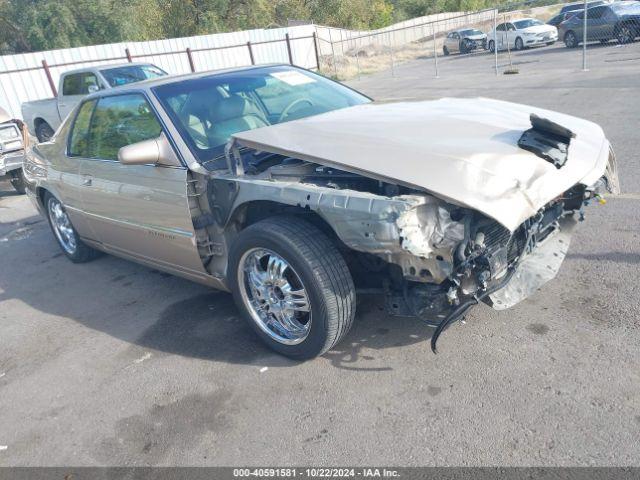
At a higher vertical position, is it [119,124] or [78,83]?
[78,83]

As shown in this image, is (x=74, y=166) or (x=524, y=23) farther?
(x=524, y=23)

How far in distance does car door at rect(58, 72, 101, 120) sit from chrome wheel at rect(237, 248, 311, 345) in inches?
371

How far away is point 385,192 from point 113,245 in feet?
9.28

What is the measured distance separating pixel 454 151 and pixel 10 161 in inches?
336

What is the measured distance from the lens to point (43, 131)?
43.9 feet

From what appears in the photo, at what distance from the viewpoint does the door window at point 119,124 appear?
396 centimetres

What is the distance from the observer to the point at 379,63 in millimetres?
30375

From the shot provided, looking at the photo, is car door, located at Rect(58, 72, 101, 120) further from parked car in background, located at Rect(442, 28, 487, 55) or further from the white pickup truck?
parked car in background, located at Rect(442, 28, 487, 55)

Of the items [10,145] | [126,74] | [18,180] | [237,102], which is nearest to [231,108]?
[237,102]

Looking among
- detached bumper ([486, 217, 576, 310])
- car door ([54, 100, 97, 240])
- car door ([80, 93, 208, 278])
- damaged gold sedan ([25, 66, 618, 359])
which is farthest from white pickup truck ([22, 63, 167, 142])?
detached bumper ([486, 217, 576, 310])

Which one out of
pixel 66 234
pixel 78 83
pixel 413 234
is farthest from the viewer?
pixel 78 83

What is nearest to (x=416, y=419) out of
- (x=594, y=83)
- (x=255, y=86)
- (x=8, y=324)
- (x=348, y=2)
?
(x=255, y=86)

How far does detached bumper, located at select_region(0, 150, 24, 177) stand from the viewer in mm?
8947

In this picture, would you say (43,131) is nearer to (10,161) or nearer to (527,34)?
(10,161)
